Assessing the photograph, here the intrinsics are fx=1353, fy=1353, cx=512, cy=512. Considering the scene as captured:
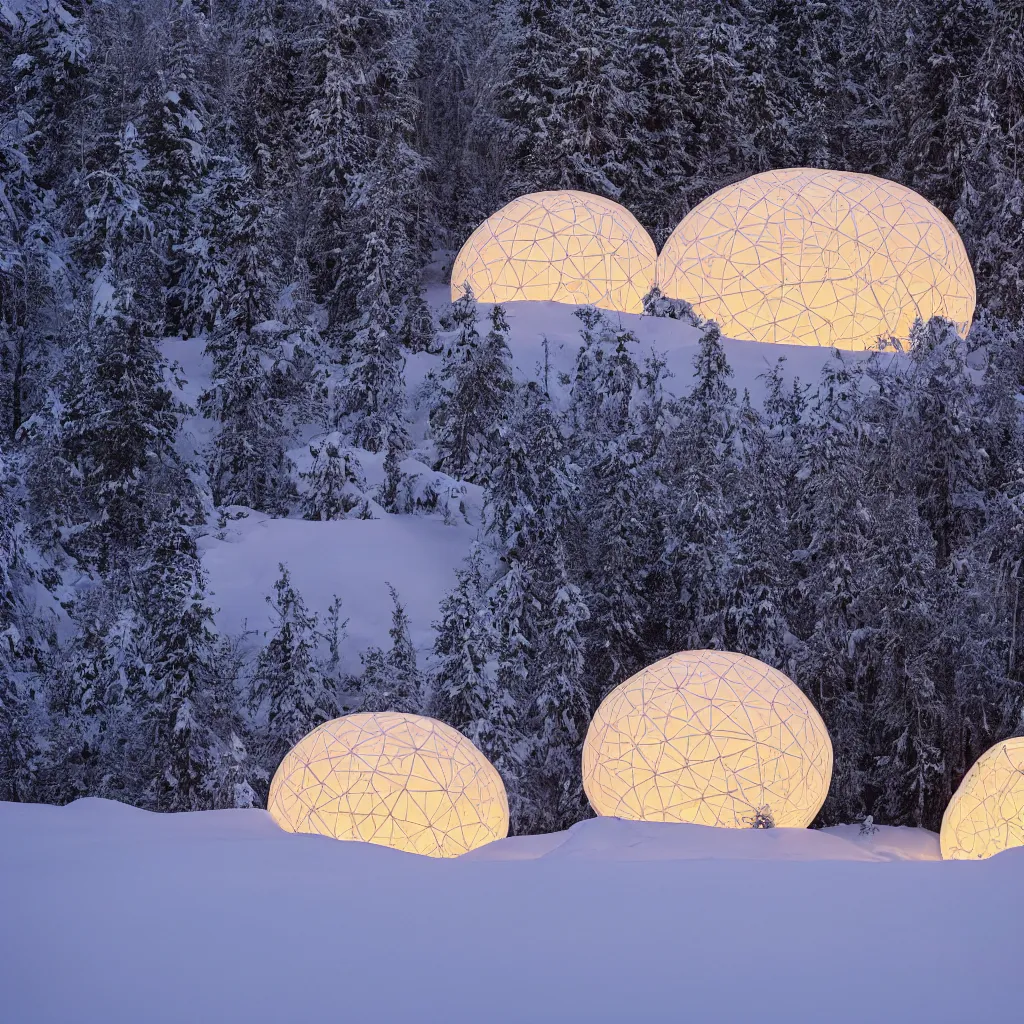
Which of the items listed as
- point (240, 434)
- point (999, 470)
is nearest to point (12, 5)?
point (240, 434)

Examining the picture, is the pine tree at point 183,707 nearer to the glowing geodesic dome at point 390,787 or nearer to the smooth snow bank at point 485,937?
the glowing geodesic dome at point 390,787

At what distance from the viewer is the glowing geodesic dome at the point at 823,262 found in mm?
16469

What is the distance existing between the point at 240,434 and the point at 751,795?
9.70 meters

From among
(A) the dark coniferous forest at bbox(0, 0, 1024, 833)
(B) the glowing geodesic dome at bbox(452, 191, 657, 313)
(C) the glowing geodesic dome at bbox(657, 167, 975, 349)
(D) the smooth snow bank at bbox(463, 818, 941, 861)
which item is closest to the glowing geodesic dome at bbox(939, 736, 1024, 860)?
(D) the smooth snow bank at bbox(463, 818, 941, 861)

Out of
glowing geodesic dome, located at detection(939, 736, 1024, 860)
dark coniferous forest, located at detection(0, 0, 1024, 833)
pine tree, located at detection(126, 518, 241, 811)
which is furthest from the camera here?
dark coniferous forest, located at detection(0, 0, 1024, 833)

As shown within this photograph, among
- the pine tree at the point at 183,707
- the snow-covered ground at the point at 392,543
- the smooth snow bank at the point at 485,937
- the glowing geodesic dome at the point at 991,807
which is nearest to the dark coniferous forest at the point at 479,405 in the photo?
the pine tree at the point at 183,707

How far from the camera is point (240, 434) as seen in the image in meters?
17.9

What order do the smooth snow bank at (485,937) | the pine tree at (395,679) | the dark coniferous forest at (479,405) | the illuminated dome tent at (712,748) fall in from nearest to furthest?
the smooth snow bank at (485,937) < the illuminated dome tent at (712,748) < the dark coniferous forest at (479,405) < the pine tree at (395,679)

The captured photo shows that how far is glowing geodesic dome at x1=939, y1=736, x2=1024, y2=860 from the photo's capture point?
9984 millimetres

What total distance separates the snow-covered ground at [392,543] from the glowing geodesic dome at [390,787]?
3.28m

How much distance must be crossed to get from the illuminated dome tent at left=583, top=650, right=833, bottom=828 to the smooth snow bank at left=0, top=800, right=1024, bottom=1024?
3.85 meters

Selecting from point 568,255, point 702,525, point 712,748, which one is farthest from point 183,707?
point 568,255

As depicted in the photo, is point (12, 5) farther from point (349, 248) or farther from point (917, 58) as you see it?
point (917, 58)

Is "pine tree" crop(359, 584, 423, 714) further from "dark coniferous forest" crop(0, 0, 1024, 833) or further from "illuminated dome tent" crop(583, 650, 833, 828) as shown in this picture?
"illuminated dome tent" crop(583, 650, 833, 828)
